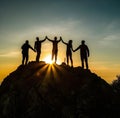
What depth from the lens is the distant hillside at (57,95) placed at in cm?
2578

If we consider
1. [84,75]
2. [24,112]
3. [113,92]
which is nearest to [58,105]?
[24,112]

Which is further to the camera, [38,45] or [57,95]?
[38,45]

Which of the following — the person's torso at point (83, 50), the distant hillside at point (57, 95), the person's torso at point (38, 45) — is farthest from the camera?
the person's torso at point (83, 50)

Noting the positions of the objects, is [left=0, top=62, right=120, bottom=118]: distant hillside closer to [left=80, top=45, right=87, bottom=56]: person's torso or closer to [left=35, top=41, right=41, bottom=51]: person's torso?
[left=80, top=45, right=87, bottom=56]: person's torso

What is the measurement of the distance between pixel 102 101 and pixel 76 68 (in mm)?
6113

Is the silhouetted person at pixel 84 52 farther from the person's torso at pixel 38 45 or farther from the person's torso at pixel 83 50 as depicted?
the person's torso at pixel 38 45

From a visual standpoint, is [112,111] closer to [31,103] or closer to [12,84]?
[31,103]

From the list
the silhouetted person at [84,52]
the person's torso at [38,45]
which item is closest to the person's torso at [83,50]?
the silhouetted person at [84,52]

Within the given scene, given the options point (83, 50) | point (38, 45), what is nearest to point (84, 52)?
point (83, 50)

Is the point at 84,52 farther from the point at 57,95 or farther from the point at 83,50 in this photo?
the point at 57,95

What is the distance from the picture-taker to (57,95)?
2712cm

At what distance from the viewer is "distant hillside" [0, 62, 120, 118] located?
25781 mm

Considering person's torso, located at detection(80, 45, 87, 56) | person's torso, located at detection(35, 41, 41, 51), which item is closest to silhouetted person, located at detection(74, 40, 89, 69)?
person's torso, located at detection(80, 45, 87, 56)

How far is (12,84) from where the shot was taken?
28.8 meters
